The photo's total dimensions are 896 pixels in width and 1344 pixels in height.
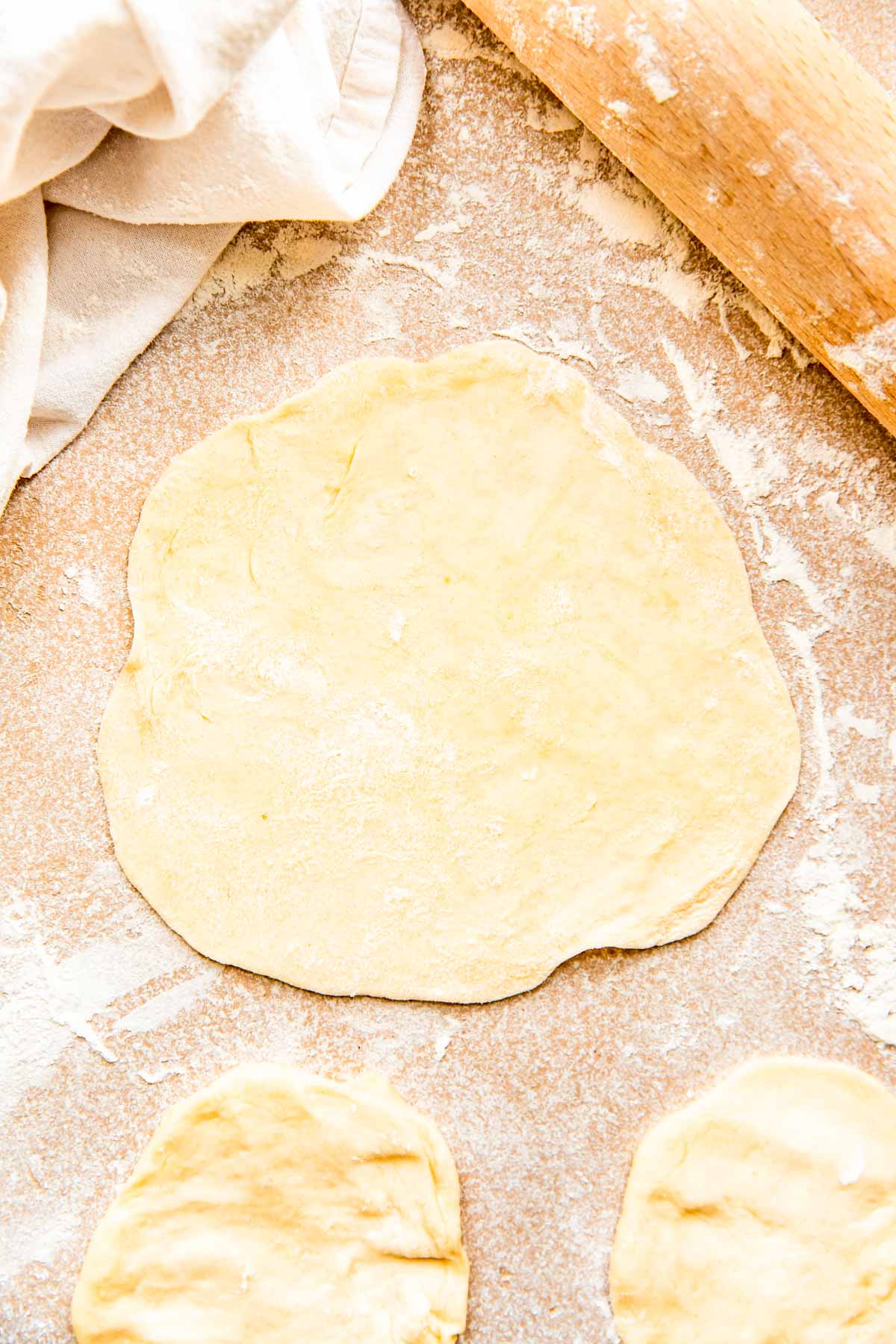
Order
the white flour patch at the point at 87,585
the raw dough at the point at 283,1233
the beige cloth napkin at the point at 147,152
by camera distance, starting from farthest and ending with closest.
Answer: the white flour patch at the point at 87,585 → the raw dough at the point at 283,1233 → the beige cloth napkin at the point at 147,152

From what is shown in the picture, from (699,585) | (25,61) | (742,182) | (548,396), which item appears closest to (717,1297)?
(699,585)

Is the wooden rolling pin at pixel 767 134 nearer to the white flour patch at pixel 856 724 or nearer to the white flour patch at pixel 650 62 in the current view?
the white flour patch at pixel 650 62

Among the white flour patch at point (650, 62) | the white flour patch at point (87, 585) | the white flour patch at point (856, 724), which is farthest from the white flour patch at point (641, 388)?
the white flour patch at point (87, 585)

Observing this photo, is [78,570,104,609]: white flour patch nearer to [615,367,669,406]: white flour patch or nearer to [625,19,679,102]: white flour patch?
[615,367,669,406]: white flour patch

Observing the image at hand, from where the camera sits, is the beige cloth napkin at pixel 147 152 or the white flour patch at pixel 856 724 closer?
the beige cloth napkin at pixel 147 152

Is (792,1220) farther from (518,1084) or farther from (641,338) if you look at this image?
(641,338)

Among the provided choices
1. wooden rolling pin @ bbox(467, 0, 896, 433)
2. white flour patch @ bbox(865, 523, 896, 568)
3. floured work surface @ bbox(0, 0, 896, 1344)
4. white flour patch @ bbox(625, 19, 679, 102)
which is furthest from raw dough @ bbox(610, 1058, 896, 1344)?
white flour patch @ bbox(625, 19, 679, 102)

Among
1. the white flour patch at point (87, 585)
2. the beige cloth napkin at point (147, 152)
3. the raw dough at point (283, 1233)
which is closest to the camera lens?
the beige cloth napkin at point (147, 152)
